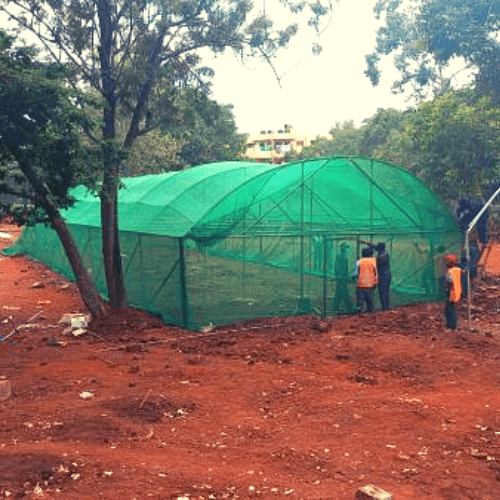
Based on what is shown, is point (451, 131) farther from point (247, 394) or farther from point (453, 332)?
point (247, 394)

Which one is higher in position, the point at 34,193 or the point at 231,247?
the point at 34,193

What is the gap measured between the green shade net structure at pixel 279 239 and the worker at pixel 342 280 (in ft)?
0.08

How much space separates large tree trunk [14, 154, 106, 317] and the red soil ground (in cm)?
61

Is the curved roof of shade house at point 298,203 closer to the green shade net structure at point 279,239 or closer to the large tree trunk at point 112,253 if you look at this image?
the green shade net structure at point 279,239

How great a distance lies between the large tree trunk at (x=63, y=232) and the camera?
11242 mm

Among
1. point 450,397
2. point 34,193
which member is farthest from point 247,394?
point 34,193

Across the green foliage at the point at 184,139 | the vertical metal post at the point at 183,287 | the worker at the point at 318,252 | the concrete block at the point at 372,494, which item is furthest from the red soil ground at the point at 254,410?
the green foliage at the point at 184,139

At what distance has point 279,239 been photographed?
1356 cm

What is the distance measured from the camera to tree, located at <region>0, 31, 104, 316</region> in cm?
988

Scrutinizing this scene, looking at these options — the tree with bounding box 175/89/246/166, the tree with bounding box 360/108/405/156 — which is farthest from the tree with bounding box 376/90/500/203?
the tree with bounding box 360/108/405/156

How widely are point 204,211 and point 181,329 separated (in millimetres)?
2595

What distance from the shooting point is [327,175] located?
14.1m

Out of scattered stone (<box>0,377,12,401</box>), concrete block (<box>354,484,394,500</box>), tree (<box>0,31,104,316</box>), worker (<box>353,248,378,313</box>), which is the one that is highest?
tree (<box>0,31,104,316</box>)

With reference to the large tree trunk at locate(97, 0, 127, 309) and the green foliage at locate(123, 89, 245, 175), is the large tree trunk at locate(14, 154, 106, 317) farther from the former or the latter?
the green foliage at locate(123, 89, 245, 175)
